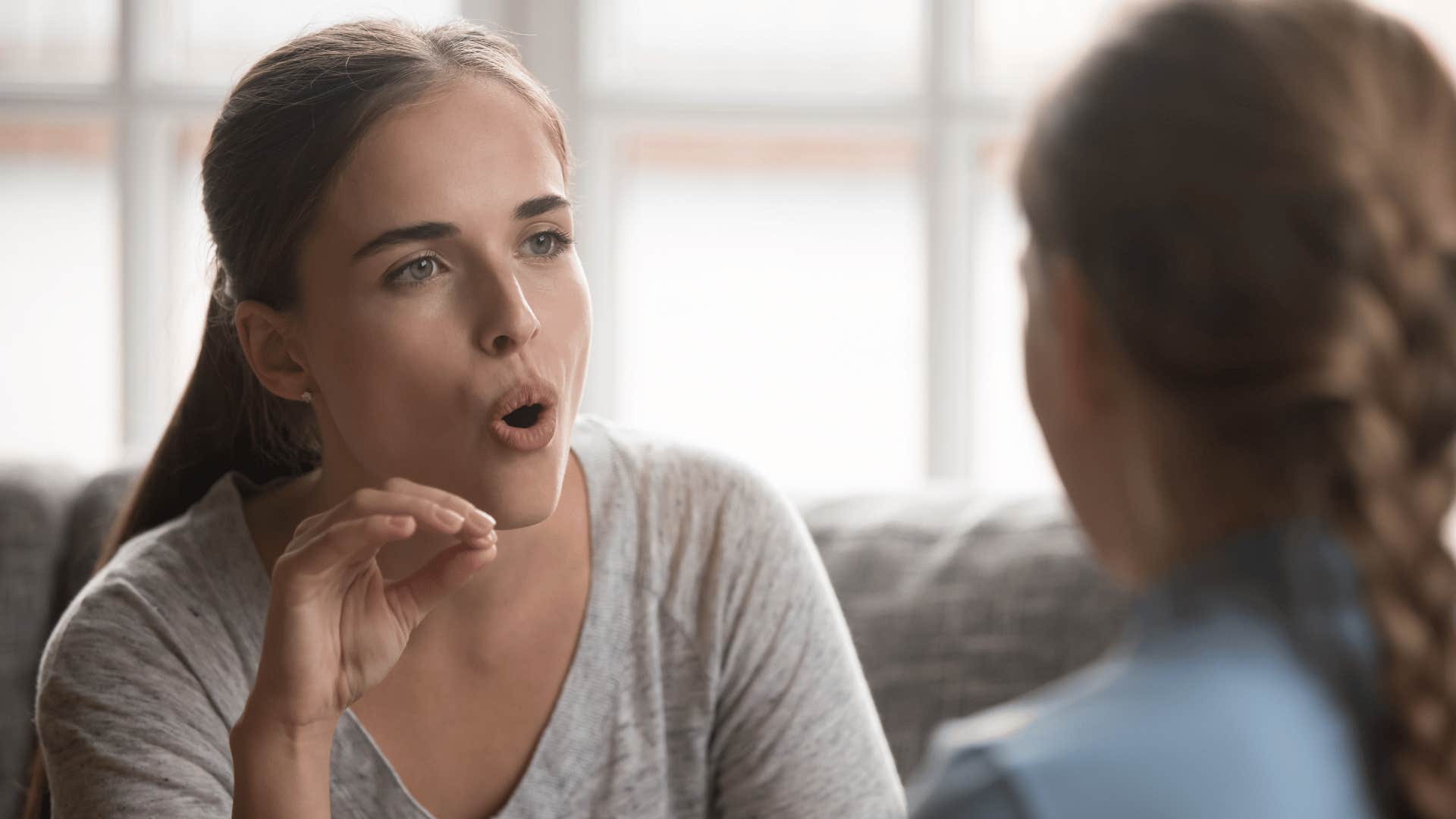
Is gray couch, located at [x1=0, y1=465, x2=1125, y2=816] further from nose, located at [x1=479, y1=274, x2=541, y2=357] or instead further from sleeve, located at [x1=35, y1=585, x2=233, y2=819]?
nose, located at [x1=479, y1=274, x2=541, y2=357]

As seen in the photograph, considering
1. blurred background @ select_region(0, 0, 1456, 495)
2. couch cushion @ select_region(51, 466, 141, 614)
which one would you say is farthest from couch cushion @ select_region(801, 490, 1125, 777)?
couch cushion @ select_region(51, 466, 141, 614)

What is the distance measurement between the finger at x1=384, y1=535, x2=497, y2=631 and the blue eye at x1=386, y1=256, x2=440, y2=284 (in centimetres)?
25

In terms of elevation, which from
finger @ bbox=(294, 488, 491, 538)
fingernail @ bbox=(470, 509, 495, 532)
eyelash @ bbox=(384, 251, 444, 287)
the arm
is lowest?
the arm

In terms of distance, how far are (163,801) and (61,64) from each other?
5.20 feet

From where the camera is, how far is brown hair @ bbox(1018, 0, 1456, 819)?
613 millimetres

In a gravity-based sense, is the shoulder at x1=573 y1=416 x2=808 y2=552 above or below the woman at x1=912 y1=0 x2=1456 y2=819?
below

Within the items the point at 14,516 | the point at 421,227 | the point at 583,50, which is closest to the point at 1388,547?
the point at 421,227

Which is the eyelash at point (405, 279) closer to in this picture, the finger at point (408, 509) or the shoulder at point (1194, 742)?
the finger at point (408, 509)

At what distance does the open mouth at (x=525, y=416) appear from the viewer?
4.32ft

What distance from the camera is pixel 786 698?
1.44m

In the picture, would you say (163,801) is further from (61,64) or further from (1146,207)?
(61,64)

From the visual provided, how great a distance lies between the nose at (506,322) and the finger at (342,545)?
187 mm

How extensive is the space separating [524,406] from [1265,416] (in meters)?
0.80

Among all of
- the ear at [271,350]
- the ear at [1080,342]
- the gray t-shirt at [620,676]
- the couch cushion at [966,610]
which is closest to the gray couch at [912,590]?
the couch cushion at [966,610]
